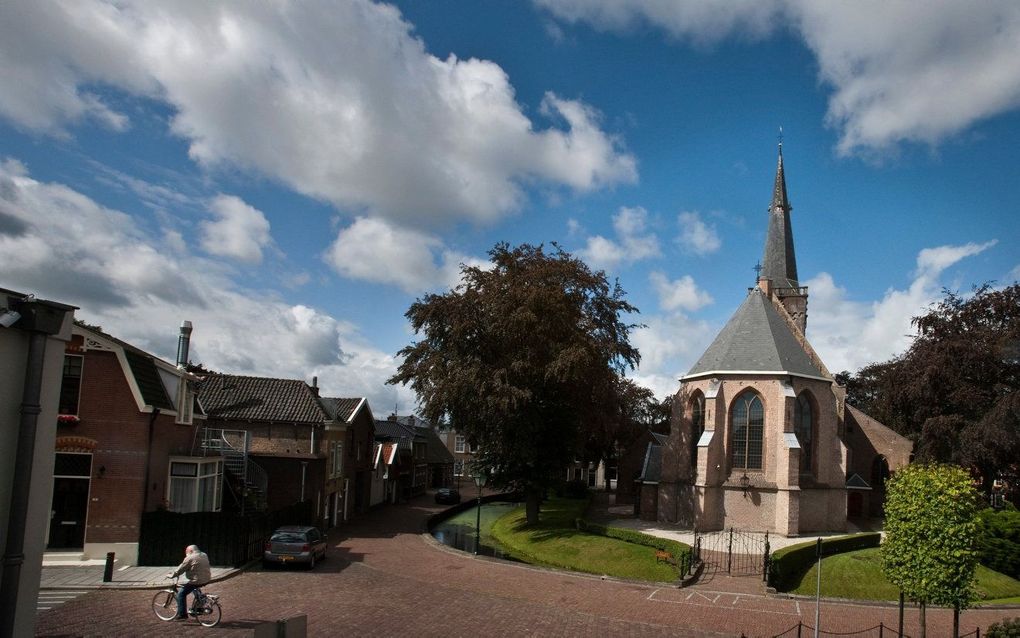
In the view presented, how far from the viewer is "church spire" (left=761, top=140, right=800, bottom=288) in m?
57.0

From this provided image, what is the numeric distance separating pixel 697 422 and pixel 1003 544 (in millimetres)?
15350

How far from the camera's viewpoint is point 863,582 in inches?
1006

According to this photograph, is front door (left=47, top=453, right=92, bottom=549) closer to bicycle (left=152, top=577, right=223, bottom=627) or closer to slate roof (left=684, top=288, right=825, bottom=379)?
bicycle (left=152, top=577, right=223, bottom=627)

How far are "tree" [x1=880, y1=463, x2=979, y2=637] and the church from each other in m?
19.8

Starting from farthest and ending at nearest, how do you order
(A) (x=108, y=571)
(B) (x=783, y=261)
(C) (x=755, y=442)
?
(B) (x=783, y=261) → (C) (x=755, y=442) → (A) (x=108, y=571)

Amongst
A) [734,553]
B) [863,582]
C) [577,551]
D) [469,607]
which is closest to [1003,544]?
[863,582]

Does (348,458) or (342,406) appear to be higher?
(342,406)

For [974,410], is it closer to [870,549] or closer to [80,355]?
[870,549]

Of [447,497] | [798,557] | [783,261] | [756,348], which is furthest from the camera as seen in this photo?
[783,261]

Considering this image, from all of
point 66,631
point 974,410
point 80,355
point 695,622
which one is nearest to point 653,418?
point 974,410

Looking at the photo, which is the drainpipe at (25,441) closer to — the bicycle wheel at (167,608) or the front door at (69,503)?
the bicycle wheel at (167,608)

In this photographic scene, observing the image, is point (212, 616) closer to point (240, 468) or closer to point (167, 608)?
point (167, 608)

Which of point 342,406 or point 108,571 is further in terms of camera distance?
point 342,406

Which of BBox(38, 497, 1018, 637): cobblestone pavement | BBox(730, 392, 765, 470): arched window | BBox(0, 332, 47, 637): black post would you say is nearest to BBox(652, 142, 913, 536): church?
BBox(730, 392, 765, 470): arched window
